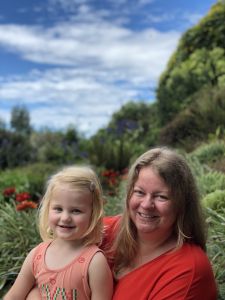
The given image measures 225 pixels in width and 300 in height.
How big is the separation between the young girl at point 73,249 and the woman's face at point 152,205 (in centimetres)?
25

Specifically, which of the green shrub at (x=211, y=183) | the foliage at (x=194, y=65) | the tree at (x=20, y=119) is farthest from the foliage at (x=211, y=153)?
the tree at (x=20, y=119)

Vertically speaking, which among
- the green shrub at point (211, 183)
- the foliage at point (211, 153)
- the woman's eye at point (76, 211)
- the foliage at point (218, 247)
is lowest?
the foliage at point (218, 247)

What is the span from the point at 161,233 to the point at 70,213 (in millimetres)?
471

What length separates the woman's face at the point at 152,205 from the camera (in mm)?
2432

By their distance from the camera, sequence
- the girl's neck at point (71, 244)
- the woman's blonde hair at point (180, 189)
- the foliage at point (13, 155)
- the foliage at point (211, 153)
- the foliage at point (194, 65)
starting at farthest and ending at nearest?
the foliage at point (13, 155)
the foliage at point (194, 65)
the foliage at point (211, 153)
the girl's neck at point (71, 244)
the woman's blonde hair at point (180, 189)

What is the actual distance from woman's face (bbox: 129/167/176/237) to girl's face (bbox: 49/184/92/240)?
25 centimetres

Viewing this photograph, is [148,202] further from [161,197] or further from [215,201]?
[215,201]

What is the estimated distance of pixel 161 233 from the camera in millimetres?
2514

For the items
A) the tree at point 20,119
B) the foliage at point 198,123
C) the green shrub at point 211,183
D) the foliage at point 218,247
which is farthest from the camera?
the tree at point 20,119

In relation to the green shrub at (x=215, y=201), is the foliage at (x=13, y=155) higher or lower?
higher

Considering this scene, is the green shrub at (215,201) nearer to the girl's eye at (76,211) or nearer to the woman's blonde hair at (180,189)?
the woman's blonde hair at (180,189)

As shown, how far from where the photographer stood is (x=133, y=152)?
39.5 ft

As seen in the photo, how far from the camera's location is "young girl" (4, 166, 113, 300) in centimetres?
248

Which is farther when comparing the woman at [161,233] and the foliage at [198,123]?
the foliage at [198,123]
